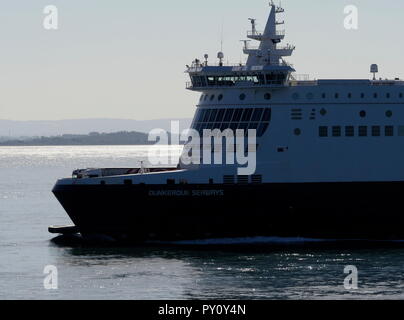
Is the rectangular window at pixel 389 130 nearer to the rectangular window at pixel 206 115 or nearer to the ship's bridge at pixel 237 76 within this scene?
the ship's bridge at pixel 237 76

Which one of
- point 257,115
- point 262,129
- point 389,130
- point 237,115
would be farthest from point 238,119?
point 389,130

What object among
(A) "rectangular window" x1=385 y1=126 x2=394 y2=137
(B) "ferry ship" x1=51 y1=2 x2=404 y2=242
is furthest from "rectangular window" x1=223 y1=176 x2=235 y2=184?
(A) "rectangular window" x1=385 y1=126 x2=394 y2=137

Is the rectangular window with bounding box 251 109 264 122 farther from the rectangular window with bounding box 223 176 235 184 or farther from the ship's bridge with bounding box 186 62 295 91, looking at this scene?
the rectangular window with bounding box 223 176 235 184

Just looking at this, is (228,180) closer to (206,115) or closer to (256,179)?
(256,179)

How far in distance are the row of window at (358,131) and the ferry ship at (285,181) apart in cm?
5

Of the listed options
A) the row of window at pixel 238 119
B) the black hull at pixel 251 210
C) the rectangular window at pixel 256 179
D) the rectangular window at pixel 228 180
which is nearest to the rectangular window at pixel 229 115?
the row of window at pixel 238 119

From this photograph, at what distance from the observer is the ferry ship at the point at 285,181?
5031cm

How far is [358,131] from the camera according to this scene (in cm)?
5091

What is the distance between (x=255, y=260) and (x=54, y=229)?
42.7ft

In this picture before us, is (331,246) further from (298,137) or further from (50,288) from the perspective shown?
(50,288)
